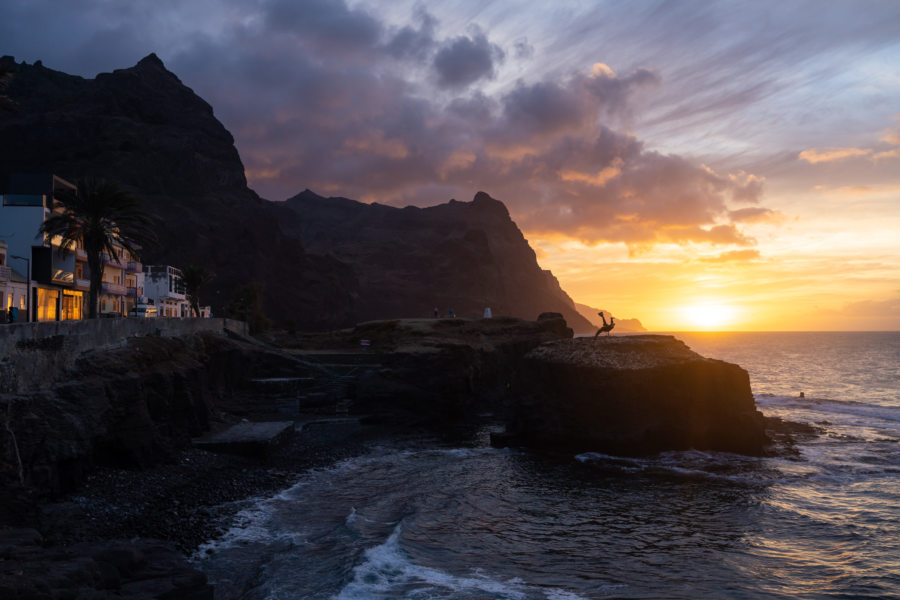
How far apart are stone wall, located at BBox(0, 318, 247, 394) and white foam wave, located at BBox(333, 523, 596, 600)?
534 inches

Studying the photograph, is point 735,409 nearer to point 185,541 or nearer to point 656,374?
point 656,374

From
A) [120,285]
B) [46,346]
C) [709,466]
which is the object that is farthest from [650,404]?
[120,285]

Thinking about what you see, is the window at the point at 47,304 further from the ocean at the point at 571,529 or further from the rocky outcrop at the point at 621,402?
the ocean at the point at 571,529

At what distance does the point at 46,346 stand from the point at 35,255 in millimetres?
35048

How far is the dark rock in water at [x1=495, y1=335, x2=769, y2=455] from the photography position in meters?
32.7

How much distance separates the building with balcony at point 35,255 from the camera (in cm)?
4778

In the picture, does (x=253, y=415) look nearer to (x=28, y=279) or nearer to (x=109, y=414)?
(x=109, y=414)

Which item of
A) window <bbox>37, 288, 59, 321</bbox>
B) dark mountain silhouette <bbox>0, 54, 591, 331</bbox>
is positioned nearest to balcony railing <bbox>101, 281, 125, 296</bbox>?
window <bbox>37, 288, 59, 321</bbox>

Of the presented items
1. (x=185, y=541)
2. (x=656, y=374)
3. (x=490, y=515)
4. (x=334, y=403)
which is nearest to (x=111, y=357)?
(x=185, y=541)

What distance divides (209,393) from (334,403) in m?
10.8

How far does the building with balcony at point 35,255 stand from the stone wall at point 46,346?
24319mm

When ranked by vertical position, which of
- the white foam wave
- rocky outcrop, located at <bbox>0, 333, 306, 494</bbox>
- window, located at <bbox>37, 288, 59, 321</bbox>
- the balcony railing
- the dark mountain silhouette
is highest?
the dark mountain silhouette

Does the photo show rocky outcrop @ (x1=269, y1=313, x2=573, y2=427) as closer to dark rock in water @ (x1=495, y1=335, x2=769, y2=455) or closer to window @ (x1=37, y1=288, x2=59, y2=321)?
dark rock in water @ (x1=495, y1=335, x2=769, y2=455)

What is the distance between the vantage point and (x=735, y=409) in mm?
33125
